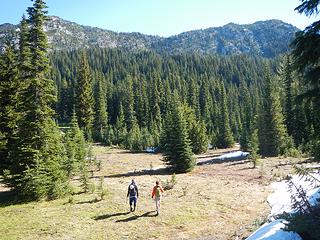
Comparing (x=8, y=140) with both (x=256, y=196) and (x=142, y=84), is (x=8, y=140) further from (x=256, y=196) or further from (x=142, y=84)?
(x=142, y=84)

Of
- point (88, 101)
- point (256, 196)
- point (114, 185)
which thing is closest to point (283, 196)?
point (256, 196)

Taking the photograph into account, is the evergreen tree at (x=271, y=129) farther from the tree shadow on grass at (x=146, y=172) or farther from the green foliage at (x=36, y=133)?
the green foliage at (x=36, y=133)

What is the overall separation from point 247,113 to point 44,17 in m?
70.1

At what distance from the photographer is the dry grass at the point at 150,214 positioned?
61.1 ft

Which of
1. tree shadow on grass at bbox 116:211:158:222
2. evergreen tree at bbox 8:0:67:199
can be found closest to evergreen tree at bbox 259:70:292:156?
tree shadow on grass at bbox 116:211:158:222

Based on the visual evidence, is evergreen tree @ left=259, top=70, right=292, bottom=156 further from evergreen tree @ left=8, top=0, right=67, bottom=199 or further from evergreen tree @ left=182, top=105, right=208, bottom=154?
evergreen tree @ left=8, top=0, right=67, bottom=199

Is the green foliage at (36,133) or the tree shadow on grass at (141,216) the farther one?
the green foliage at (36,133)

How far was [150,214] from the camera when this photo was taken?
21.7 metres

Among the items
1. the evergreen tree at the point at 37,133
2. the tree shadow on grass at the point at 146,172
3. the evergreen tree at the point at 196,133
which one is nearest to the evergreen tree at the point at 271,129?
the evergreen tree at the point at 196,133

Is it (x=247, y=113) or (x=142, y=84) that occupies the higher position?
(x=142, y=84)

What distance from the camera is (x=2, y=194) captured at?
90.1 ft

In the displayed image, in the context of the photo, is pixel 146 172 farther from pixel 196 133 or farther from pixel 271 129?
pixel 196 133

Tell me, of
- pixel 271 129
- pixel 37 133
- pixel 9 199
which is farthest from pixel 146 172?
pixel 271 129

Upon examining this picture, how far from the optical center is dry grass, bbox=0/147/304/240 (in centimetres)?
1861
